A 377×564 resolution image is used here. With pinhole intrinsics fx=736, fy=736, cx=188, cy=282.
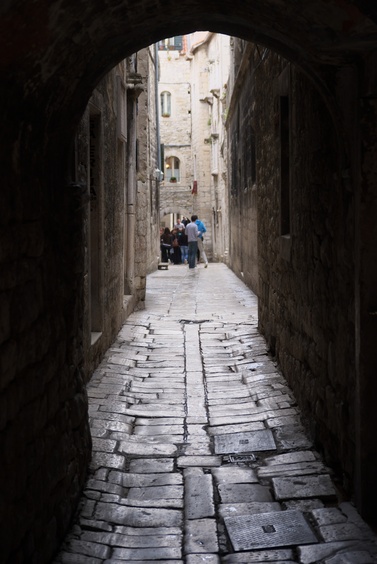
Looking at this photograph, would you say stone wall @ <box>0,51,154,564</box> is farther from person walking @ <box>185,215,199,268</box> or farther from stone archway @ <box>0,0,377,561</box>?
person walking @ <box>185,215,199,268</box>

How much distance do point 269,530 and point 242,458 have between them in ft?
3.83

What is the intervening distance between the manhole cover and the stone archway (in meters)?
1.00

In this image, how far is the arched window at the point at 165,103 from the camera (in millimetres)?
45969

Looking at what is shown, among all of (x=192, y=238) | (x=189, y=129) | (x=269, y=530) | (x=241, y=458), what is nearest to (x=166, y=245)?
(x=192, y=238)

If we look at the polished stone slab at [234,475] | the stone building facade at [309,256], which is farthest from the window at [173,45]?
the polished stone slab at [234,475]

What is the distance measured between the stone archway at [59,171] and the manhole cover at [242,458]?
1.00 m

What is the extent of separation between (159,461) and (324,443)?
110 centimetres

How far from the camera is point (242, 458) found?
4934mm

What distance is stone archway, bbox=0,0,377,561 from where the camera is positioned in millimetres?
2934

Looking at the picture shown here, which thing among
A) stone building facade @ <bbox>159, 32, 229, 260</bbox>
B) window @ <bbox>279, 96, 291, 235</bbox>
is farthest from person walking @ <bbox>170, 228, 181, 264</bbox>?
window @ <bbox>279, 96, 291, 235</bbox>

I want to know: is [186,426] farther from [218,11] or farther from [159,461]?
[218,11]

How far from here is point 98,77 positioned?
4500 mm

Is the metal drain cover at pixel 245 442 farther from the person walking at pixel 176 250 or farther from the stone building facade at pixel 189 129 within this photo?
the stone building facade at pixel 189 129

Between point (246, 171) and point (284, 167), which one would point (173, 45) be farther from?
point (284, 167)
